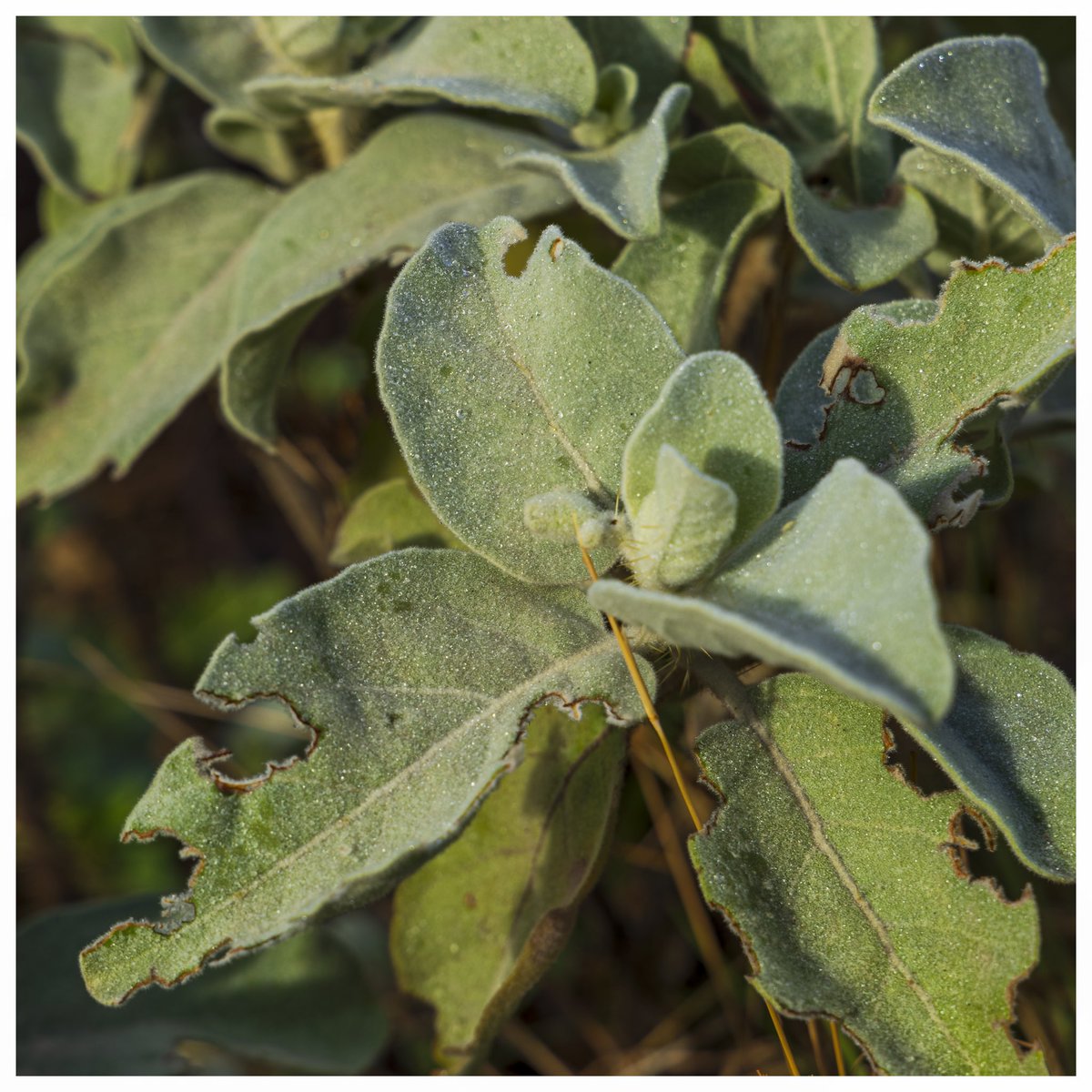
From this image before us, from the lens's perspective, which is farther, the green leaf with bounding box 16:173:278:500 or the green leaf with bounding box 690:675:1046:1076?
the green leaf with bounding box 16:173:278:500

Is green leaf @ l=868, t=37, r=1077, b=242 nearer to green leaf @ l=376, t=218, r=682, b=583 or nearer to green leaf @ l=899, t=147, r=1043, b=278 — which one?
green leaf @ l=899, t=147, r=1043, b=278

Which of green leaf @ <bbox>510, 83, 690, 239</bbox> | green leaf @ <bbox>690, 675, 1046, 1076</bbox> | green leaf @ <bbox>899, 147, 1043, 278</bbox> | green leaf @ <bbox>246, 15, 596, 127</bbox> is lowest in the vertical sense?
green leaf @ <bbox>690, 675, 1046, 1076</bbox>

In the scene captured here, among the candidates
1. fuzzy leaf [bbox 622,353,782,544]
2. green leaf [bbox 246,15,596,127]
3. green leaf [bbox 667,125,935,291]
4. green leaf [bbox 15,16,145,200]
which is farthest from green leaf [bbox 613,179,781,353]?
green leaf [bbox 15,16,145,200]

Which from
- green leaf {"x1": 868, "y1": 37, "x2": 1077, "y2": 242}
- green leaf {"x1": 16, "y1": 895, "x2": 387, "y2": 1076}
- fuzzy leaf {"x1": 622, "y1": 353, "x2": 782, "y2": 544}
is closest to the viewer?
fuzzy leaf {"x1": 622, "y1": 353, "x2": 782, "y2": 544}

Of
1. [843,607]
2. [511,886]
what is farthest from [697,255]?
[511,886]

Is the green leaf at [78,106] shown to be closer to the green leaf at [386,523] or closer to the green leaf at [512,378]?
the green leaf at [386,523]

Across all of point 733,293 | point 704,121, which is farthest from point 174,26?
point 733,293
